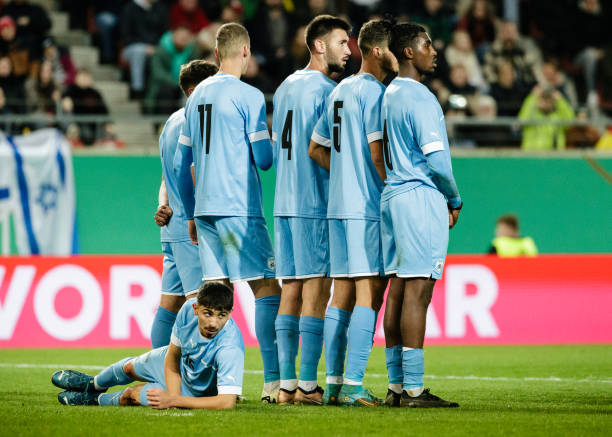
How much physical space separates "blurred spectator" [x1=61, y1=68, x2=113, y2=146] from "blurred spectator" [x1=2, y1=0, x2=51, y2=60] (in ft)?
2.87

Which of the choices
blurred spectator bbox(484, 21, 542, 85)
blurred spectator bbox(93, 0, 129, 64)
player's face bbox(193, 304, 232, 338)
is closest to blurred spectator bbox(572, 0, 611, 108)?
blurred spectator bbox(484, 21, 542, 85)

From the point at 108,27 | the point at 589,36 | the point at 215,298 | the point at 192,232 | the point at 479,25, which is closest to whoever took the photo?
the point at 215,298

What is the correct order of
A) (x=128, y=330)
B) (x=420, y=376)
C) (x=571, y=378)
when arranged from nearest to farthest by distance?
(x=420, y=376)
(x=571, y=378)
(x=128, y=330)

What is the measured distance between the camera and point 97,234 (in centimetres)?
1491

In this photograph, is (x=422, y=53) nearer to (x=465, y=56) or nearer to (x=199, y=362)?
(x=199, y=362)

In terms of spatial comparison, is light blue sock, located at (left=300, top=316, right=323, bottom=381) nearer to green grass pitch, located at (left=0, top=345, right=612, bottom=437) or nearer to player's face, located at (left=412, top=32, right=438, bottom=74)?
green grass pitch, located at (left=0, top=345, right=612, bottom=437)

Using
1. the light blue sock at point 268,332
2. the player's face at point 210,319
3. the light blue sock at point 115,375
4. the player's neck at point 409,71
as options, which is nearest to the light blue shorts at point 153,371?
the light blue sock at point 115,375

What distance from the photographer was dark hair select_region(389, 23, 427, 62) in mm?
7051

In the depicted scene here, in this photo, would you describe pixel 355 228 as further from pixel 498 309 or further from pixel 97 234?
pixel 97 234

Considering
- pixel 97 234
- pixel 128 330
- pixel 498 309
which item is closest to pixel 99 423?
pixel 128 330

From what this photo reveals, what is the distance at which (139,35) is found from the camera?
→ 16250mm

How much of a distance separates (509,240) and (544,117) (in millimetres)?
2357

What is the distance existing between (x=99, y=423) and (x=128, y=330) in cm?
618

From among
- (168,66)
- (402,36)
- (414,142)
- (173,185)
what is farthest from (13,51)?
(414,142)
